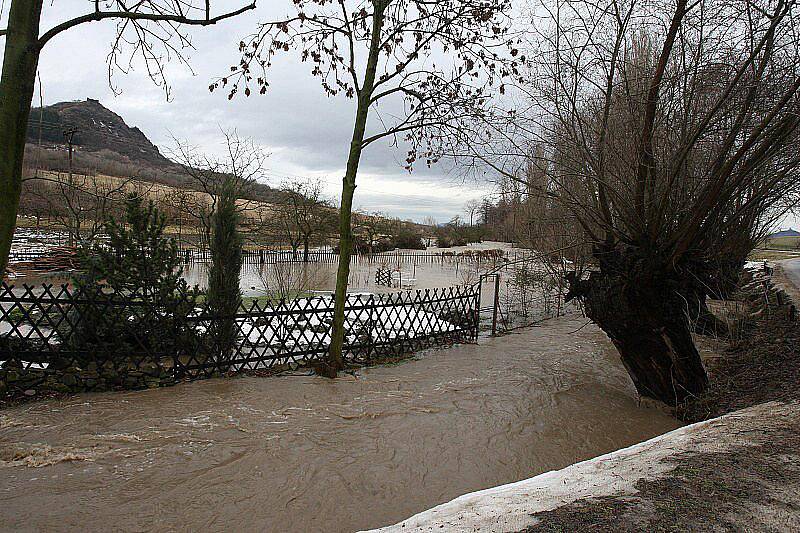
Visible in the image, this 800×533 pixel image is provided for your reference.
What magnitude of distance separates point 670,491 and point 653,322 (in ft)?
13.8

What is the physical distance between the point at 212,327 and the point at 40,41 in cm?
547

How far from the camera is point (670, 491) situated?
2.45m

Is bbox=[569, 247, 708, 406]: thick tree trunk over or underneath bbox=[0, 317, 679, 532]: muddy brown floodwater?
over

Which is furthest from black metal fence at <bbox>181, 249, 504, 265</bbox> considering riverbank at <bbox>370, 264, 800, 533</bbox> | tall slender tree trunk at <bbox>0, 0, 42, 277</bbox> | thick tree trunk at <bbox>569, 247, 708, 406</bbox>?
tall slender tree trunk at <bbox>0, 0, 42, 277</bbox>

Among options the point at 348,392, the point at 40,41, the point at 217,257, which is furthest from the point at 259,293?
the point at 40,41

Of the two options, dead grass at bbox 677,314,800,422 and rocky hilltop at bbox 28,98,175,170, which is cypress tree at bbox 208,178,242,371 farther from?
rocky hilltop at bbox 28,98,175,170

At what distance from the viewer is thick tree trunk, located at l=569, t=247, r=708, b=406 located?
20.3 ft

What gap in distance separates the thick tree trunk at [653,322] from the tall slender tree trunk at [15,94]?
6134mm

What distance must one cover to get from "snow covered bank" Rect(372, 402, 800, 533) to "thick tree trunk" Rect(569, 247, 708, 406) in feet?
7.90

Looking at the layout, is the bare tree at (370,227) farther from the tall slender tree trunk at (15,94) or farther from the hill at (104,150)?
the tall slender tree trunk at (15,94)

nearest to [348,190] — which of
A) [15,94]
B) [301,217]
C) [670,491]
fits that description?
[15,94]

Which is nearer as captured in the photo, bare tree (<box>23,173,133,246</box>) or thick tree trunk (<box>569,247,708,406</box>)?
thick tree trunk (<box>569,247,708,406</box>)

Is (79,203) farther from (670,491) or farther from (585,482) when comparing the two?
(670,491)

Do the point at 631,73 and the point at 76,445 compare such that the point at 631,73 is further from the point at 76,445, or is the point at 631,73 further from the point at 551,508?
the point at 76,445
